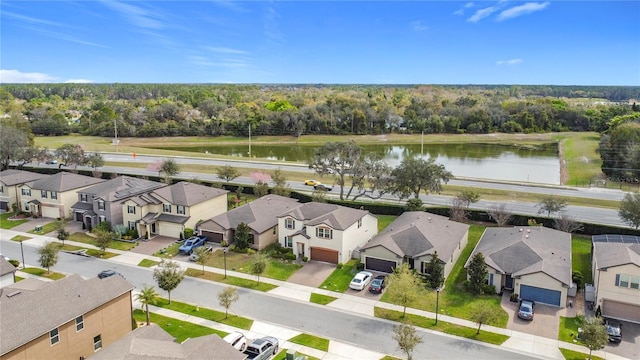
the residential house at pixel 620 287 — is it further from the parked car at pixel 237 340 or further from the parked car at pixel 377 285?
the parked car at pixel 237 340

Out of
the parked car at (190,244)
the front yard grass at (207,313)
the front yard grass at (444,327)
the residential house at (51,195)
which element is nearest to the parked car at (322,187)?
the parked car at (190,244)

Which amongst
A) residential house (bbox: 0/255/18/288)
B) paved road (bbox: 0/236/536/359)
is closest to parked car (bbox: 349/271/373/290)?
paved road (bbox: 0/236/536/359)

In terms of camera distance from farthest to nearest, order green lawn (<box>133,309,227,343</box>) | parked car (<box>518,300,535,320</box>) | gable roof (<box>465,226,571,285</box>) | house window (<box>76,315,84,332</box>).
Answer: gable roof (<box>465,226,571,285</box>)
parked car (<box>518,300,535,320</box>)
green lawn (<box>133,309,227,343</box>)
house window (<box>76,315,84,332</box>)

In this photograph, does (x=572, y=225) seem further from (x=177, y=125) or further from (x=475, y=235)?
(x=177, y=125)

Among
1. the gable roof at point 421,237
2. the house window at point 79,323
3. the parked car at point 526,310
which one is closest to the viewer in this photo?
the house window at point 79,323

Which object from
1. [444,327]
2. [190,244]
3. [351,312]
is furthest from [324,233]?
[444,327]

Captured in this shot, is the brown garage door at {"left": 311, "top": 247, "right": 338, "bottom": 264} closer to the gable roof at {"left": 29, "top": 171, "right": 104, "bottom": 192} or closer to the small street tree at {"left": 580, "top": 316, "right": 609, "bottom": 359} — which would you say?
the small street tree at {"left": 580, "top": 316, "right": 609, "bottom": 359}
